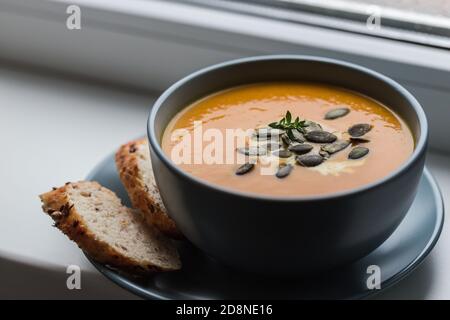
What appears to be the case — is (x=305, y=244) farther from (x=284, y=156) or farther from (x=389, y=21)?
(x=389, y=21)

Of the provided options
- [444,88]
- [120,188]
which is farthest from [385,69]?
[120,188]

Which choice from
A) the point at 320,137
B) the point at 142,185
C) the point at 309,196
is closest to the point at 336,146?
the point at 320,137

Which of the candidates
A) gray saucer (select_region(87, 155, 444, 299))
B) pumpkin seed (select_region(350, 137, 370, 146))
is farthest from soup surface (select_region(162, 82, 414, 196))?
gray saucer (select_region(87, 155, 444, 299))

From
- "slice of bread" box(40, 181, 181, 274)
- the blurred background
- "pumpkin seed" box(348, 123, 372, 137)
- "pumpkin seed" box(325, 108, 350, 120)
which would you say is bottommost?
"slice of bread" box(40, 181, 181, 274)

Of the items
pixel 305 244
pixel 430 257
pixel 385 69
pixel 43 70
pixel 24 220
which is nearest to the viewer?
pixel 305 244

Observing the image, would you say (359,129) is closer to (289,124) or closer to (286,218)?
(289,124)

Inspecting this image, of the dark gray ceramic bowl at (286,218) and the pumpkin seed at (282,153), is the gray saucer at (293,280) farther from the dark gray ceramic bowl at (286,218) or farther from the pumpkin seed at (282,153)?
the pumpkin seed at (282,153)

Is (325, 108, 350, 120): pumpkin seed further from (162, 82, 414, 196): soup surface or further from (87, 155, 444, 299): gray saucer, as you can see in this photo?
(87, 155, 444, 299): gray saucer

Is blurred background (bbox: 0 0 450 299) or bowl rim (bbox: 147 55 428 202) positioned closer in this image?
bowl rim (bbox: 147 55 428 202)
